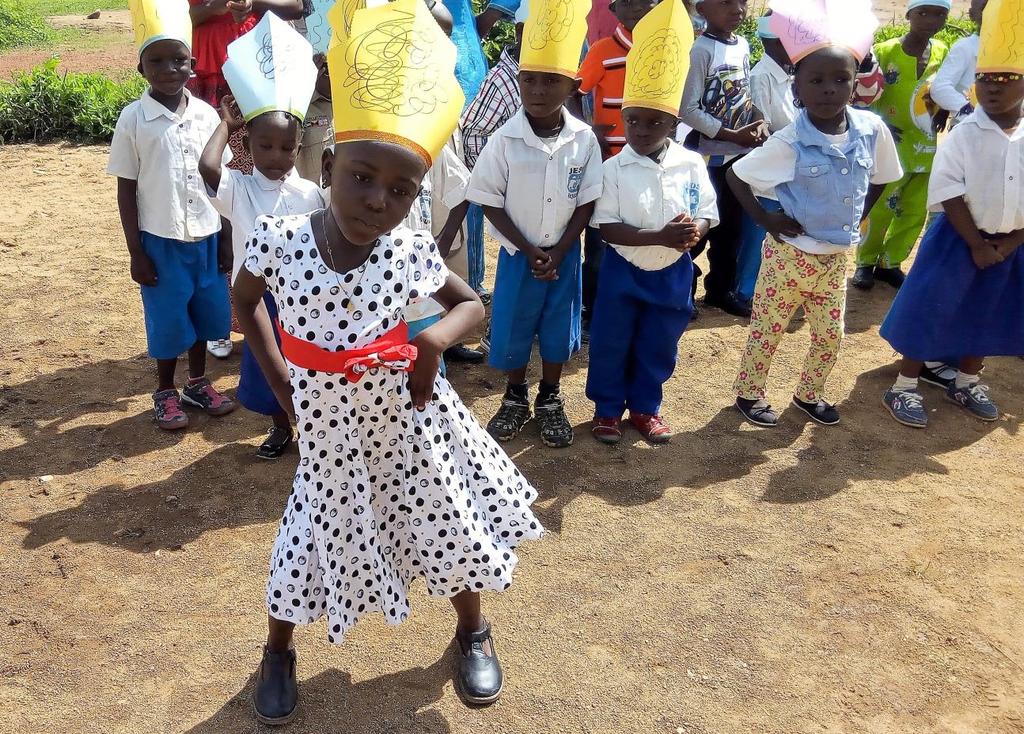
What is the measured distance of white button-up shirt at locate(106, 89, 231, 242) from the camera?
3805 mm

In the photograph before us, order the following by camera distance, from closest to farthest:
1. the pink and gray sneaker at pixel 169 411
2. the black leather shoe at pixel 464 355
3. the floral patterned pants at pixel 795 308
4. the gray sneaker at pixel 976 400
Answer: the floral patterned pants at pixel 795 308
the pink and gray sneaker at pixel 169 411
the gray sneaker at pixel 976 400
the black leather shoe at pixel 464 355

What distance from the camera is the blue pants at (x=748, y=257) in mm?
5305

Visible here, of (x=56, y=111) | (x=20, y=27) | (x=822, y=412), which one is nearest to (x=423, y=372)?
(x=822, y=412)

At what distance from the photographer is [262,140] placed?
3.35 metres

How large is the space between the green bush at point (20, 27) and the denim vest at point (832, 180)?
1307cm

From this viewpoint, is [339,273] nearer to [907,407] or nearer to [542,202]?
[542,202]

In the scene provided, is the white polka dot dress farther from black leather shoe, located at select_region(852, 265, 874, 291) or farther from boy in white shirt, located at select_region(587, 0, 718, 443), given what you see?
black leather shoe, located at select_region(852, 265, 874, 291)

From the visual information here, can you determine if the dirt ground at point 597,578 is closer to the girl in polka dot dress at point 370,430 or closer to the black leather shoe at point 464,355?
the black leather shoe at point 464,355

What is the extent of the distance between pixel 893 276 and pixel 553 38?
3.31 meters

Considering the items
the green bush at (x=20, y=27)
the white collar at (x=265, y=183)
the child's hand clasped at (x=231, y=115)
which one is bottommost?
the green bush at (x=20, y=27)

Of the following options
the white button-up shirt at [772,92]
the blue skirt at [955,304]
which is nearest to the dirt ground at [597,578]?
the blue skirt at [955,304]

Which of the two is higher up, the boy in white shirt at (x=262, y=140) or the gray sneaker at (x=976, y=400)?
the boy in white shirt at (x=262, y=140)

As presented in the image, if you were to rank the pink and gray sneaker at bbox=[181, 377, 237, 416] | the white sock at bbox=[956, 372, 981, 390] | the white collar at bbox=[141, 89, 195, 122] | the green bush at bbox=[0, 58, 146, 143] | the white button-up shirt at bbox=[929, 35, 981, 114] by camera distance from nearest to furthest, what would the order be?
the white collar at bbox=[141, 89, 195, 122] → the pink and gray sneaker at bbox=[181, 377, 237, 416] → the white sock at bbox=[956, 372, 981, 390] → the white button-up shirt at bbox=[929, 35, 981, 114] → the green bush at bbox=[0, 58, 146, 143]

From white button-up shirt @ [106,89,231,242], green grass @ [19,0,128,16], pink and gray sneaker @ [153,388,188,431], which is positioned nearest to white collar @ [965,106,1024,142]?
white button-up shirt @ [106,89,231,242]
